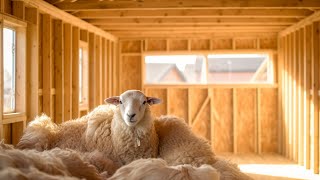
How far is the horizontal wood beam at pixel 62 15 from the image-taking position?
6105mm

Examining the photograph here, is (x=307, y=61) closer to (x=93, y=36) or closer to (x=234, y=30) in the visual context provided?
(x=234, y=30)

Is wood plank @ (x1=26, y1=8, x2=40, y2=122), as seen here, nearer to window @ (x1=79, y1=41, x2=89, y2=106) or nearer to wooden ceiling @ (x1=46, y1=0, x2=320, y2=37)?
wooden ceiling @ (x1=46, y1=0, x2=320, y2=37)

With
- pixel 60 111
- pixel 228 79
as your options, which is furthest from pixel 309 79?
pixel 60 111

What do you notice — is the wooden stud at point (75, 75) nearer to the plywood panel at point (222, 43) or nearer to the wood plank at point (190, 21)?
the wood plank at point (190, 21)

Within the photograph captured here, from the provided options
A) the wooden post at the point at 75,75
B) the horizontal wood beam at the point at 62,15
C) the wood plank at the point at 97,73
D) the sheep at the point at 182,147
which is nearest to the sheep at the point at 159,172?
the sheep at the point at 182,147

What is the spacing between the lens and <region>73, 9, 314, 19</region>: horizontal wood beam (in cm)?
764

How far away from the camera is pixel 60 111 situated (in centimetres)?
732

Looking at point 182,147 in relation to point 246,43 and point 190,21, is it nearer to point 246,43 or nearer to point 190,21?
point 190,21

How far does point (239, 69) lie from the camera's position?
1148 centimetres

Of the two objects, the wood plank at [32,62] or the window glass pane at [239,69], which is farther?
the window glass pane at [239,69]

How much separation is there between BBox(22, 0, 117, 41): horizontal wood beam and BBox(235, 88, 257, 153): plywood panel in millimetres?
3861

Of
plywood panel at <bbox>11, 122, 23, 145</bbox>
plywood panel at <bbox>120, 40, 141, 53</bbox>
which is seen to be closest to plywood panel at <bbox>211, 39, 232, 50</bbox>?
plywood panel at <bbox>120, 40, 141, 53</bbox>

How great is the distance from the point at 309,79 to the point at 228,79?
10.7 feet

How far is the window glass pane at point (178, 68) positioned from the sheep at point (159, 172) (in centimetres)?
943
